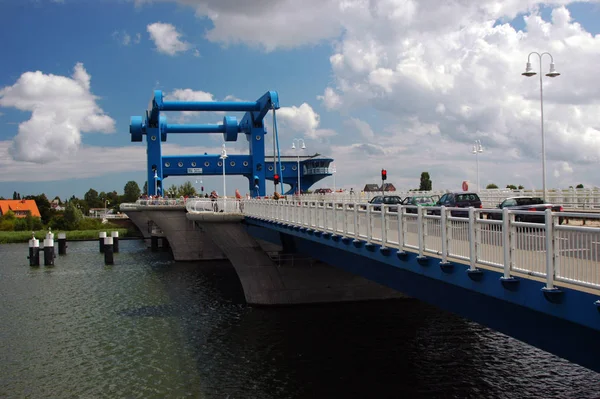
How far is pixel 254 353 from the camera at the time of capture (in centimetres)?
2209

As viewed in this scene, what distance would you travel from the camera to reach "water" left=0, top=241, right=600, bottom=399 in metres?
17.9

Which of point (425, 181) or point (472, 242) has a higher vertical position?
point (425, 181)

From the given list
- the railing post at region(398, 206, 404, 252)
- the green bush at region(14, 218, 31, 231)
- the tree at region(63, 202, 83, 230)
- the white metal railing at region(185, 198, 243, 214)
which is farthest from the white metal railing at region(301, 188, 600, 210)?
the green bush at region(14, 218, 31, 231)

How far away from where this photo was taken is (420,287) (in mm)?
14234

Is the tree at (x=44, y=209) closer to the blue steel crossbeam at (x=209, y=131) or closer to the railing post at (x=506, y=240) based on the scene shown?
the blue steel crossbeam at (x=209, y=131)

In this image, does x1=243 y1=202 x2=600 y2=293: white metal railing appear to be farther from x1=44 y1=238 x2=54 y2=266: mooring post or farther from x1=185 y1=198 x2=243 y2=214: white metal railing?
x1=44 y1=238 x2=54 y2=266: mooring post

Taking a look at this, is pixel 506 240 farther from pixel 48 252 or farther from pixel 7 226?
pixel 7 226

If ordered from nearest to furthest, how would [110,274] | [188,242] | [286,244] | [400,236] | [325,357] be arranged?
[400,236]
[325,357]
[286,244]
[110,274]
[188,242]

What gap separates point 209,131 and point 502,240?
64575 millimetres

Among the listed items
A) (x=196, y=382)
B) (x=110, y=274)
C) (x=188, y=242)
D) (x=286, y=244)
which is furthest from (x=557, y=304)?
(x=188, y=242)

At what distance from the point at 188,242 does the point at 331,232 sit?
3870 centimetres

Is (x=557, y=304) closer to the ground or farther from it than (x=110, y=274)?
farther from it

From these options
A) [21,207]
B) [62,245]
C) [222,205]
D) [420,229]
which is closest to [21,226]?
[21,207]

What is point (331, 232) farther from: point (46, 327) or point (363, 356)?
point (46, 327)
